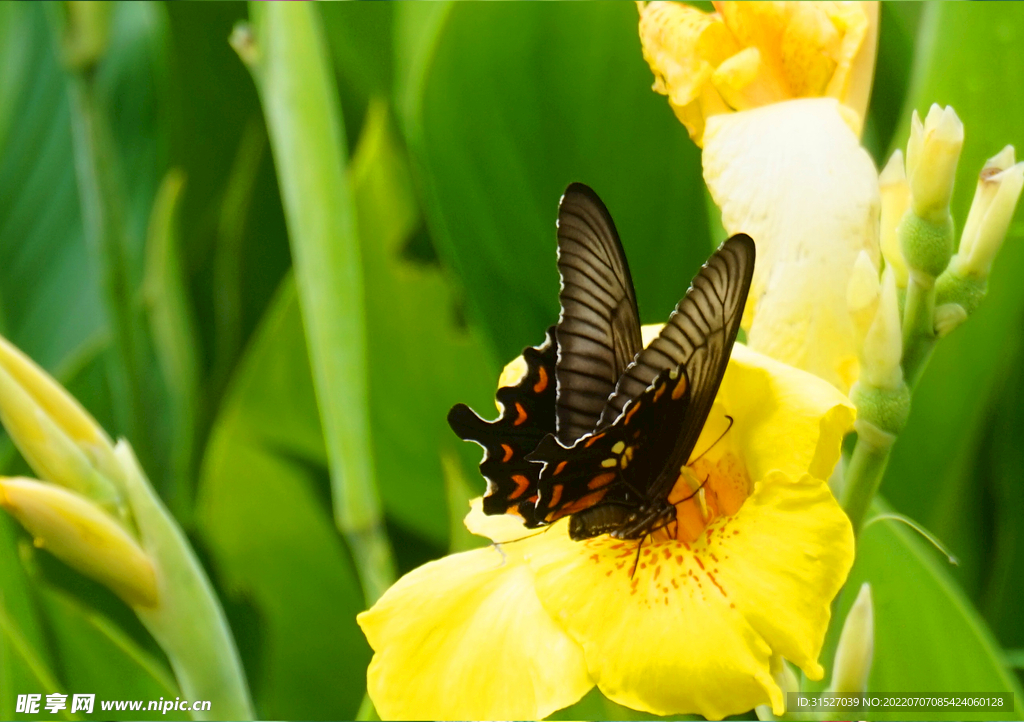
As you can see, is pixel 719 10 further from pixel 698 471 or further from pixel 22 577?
pixel 22 577

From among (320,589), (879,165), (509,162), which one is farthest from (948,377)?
(320,589)

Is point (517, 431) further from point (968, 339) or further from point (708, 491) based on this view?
point (968, 339)

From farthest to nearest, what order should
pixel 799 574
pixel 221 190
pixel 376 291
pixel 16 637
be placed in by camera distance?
pixel 221 190 < pixel 376 291 < pixel 16 637 < pixel 799 574

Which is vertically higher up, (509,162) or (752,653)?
(509,162)

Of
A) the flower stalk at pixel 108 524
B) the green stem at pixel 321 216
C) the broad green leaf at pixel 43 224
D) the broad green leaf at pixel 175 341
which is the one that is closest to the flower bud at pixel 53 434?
the flower stalk at pixel 108 524

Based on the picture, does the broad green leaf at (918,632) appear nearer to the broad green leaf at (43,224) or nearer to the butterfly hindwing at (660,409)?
the butterfly hindwing at (660,409)

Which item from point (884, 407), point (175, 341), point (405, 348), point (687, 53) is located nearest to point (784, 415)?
point (884, 407)

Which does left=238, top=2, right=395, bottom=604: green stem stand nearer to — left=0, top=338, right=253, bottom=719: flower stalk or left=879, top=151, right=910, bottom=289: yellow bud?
left=0, top=338, right=253, bottom=719: flower stalk
